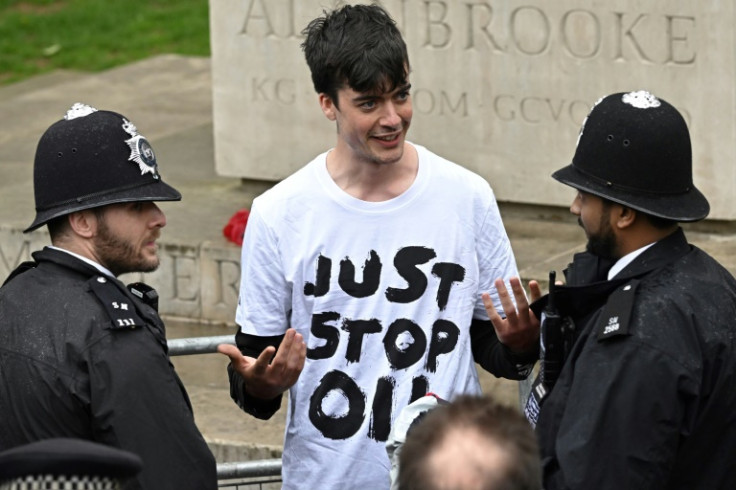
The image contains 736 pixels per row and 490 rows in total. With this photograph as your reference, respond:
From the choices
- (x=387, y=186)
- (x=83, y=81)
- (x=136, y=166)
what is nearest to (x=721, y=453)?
(x=387, y=186)

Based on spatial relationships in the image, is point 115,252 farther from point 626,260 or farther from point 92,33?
point 92,33

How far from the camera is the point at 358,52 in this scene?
4266mm

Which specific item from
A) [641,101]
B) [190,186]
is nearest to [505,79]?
[190,186]

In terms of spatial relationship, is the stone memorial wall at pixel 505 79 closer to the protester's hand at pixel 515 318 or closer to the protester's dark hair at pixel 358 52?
the protester's dark hair at pixel 358 52

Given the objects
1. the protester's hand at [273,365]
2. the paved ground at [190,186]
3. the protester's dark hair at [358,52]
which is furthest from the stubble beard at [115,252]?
the paved ground at [190,186]

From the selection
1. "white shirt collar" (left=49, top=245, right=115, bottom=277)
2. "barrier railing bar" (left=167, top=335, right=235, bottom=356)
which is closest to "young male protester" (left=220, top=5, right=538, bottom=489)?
"white shirt collar" (left=49, top=245, right=115, bottom=277)

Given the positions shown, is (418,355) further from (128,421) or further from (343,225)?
(128,421)

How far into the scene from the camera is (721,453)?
371 cm

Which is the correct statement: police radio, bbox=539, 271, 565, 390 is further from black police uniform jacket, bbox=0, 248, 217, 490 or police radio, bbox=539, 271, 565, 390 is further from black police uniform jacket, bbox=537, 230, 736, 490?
black police uniform jacket, bbox=0, 248, 217, 490

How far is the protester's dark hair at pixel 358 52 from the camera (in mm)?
4258

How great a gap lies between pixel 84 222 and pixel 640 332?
144 centimetres

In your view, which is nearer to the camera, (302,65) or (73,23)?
(302,65)

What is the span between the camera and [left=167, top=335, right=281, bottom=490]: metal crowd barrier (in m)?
4.97

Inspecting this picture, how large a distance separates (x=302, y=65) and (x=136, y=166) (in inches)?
185
